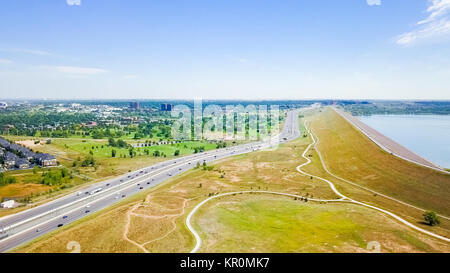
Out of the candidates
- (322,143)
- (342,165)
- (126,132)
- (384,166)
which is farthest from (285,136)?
(126,132)

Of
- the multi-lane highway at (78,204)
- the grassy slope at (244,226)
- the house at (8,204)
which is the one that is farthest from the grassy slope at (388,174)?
the house at (8,204)

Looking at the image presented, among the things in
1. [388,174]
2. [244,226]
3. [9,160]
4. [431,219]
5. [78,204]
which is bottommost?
[78,204]

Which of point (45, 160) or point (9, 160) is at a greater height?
point (9, 160)

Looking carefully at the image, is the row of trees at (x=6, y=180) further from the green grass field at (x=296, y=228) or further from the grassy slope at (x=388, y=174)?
the grassy slope at (x=388, y=174)

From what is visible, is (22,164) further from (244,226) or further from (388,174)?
(388,174)

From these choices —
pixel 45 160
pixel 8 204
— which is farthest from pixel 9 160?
pixel 8 204
